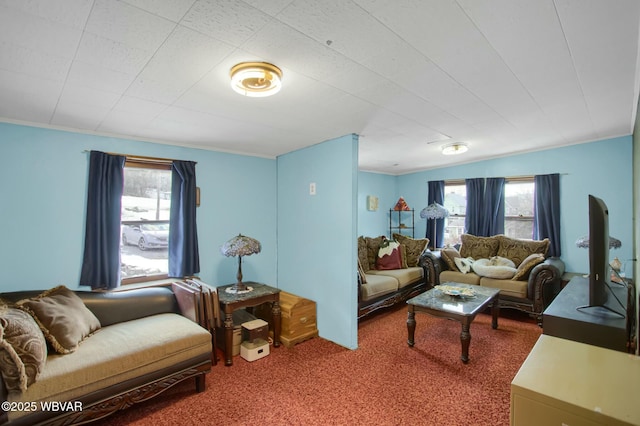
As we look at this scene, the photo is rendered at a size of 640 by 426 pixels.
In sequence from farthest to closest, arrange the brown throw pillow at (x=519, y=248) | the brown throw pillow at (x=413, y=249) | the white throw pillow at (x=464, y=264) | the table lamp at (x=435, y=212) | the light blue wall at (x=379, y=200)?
the light blue wall at (x=379, y=200), the table lamp at (x=435, y=212), the brown throw pillow at (x=413, y=249), the white throw pillow at (x=464, y=264), the brown throw pillow at (x=519, y=248)

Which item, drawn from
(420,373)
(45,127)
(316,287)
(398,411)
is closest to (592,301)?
(420,373)

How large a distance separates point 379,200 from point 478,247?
82.6 inches

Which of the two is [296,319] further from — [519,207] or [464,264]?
[519,207]

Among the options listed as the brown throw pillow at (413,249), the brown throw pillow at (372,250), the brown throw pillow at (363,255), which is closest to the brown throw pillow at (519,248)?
the brown throw pillow at (413,249)

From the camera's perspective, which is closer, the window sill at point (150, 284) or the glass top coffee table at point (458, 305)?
the glass top coffee table at point (458, 305)

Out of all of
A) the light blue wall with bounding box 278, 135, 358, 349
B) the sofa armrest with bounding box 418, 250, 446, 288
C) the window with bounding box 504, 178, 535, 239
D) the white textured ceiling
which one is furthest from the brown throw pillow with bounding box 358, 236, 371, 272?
the window with bounding box 504, 178, 535, 239

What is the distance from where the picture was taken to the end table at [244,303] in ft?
9.13

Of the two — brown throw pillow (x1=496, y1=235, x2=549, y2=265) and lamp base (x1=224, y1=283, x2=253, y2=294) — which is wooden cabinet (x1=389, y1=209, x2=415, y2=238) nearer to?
brown throw pillow (x1=496, y1=235, x2=549, y2=265)

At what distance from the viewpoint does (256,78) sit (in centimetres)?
172

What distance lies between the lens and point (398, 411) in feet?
6.80

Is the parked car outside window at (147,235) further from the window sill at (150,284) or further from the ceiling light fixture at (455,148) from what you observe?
the ceiling light fixture at (455,148)

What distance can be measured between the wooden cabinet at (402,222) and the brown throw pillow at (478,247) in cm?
140

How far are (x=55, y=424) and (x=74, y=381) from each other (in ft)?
0.71

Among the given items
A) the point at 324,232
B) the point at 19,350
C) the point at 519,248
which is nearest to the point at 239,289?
the point at 324,232
